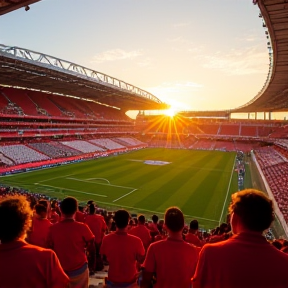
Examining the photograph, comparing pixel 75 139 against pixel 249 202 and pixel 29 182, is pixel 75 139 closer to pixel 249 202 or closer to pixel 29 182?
pixel 29 182

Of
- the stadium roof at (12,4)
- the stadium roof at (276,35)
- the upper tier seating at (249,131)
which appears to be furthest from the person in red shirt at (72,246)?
the upper tier seating at (249,131)

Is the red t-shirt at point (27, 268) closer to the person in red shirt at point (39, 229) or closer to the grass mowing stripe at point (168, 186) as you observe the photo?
the person in red shirt at point (39, 229)

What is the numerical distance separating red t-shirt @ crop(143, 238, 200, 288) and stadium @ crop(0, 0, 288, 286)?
21.7ft

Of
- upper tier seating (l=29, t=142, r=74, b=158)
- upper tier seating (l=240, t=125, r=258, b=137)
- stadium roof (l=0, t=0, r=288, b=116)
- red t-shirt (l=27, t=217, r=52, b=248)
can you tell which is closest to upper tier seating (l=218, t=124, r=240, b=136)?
upper tier seating (l=240, t=125, r=258, b=137)

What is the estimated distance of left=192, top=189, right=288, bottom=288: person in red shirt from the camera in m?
2.13

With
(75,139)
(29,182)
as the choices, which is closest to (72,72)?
(29,182)

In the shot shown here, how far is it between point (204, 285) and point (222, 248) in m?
0.35

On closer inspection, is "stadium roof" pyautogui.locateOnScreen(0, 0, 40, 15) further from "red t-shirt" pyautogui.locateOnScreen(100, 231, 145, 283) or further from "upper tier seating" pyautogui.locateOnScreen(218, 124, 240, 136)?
"upper tier seating" pyautogui.locateOnScreen(218, 124, 240, 136)

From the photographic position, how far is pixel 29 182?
28.0 m

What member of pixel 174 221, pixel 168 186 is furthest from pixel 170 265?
pixel 168 186

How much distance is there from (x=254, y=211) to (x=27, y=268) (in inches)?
76.5

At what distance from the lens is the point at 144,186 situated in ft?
90.4

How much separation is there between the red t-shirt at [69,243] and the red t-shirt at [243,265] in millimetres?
2429

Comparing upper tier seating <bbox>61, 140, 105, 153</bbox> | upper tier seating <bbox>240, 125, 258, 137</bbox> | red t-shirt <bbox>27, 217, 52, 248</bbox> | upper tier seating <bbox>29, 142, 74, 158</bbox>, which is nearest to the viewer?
red t-shirt <bbox>27, 217, 52, 248</bbox>
